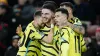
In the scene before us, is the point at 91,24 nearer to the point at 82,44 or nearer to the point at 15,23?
the point at 15,23

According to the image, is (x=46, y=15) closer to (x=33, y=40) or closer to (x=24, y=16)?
(x=33, y=40)

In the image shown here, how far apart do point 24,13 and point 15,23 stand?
497mm

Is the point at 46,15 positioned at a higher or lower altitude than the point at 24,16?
lower

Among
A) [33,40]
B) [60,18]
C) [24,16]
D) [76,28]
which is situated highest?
[24,16]

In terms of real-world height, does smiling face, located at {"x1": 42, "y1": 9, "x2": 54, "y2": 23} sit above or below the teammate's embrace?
above

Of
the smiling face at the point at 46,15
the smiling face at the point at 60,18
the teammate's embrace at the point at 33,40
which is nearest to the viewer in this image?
the smiling face at the point at 60,18

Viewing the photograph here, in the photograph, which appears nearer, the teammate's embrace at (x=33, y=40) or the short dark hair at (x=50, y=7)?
the short dark hair at (x=50, y=7)

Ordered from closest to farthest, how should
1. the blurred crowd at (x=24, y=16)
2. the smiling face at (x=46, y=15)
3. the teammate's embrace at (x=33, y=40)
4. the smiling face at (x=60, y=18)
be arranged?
the smiling face at (x=60, y=18) → the smiling face at (x=46, y=15) → the teammate's embrace at (x=33, y=40) → the blurred crowd at (x=24, y=16)

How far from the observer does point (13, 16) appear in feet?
57.4

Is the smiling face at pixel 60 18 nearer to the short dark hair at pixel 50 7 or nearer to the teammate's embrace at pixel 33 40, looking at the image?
the short dark hair at pixel 50 7

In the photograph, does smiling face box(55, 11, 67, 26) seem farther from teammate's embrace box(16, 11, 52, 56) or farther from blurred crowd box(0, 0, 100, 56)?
blurred crowd box(0, 0, 100, 56)

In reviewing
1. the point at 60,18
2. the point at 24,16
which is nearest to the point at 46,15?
the point at 60,18

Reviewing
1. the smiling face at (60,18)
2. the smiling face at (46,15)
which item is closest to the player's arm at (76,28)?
the smiling face at (60,18)

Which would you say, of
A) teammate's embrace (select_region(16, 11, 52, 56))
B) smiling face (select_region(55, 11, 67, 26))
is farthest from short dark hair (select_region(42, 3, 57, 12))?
teammate's embrace (select_region(16, 11, 52, 56))
